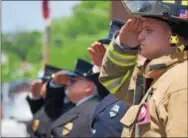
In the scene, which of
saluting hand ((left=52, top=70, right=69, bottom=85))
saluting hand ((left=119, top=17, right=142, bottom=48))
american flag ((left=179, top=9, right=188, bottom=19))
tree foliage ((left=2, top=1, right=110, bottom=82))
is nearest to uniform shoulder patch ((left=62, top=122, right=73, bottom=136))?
saluting hand ((left=52, top=70, right=69, bottom=85))

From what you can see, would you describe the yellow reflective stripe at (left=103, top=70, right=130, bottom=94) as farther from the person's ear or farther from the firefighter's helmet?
the person's ear

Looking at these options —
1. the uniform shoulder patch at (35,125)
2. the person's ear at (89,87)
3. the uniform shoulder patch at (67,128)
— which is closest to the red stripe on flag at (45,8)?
the uniform shoulder patch at (35,125)

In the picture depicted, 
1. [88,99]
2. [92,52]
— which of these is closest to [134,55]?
[92,52]

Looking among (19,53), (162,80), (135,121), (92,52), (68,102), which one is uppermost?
(162,80)

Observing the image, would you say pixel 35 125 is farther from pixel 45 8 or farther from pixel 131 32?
pixel 131 32

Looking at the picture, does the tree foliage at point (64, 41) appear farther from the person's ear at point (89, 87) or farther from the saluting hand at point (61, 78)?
the person's ear at point (89, 87)

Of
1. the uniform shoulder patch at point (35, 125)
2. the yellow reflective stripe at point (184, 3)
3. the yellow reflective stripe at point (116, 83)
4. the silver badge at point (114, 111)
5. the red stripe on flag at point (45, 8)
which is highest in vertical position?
the yellow reflective stripe at point (184, 3)

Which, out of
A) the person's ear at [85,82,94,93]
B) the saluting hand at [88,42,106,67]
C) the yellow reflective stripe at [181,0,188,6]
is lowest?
the person's ear at [85,82,94,93]

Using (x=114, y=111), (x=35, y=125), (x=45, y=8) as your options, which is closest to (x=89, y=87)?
(x=35, y=125)

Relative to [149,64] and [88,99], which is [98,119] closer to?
[88,99]

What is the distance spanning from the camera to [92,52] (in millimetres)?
4277

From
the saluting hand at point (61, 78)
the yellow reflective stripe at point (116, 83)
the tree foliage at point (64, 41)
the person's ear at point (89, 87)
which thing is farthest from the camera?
the tree foliage at point (64, 41)

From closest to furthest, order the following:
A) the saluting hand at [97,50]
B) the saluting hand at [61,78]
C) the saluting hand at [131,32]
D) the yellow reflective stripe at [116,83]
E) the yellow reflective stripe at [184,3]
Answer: the yellow reflective stripe at [184,3] < the saluting hand at [131,32] < the yellow reflective stripe at [116,83] < the saluting hand at [97,50] < the saluting hand at [61,78]

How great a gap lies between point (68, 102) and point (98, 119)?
2.54m
